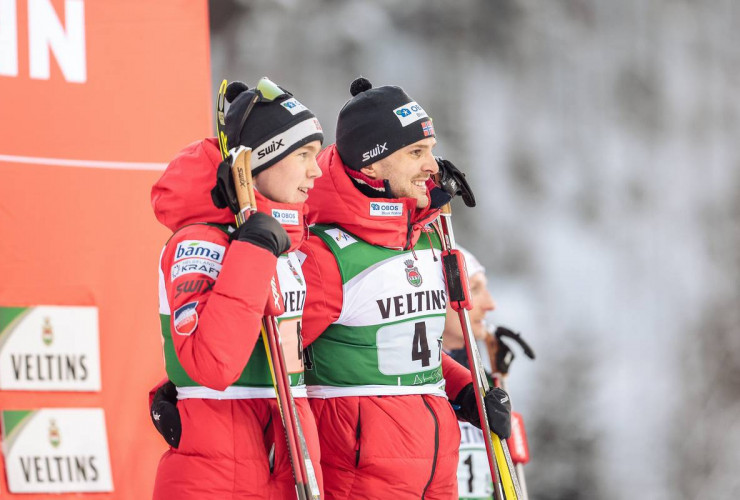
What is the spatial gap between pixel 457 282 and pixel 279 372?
2.38 feet

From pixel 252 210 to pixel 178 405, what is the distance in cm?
43

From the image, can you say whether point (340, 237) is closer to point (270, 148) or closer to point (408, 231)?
point (408, 231)

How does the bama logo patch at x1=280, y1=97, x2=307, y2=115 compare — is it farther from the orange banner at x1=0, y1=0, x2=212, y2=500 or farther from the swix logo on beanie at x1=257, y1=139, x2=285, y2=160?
the orange banner at x1=0, y1=0, x2=212, y2=500

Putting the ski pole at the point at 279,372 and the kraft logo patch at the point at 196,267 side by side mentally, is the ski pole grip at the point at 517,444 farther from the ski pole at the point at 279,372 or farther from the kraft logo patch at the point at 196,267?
the kraft logo patch at the point at 196,267

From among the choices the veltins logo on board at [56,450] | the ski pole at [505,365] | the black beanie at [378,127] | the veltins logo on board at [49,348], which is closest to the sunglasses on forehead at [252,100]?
the black beanie at [378,127]

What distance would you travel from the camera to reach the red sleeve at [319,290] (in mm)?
2375

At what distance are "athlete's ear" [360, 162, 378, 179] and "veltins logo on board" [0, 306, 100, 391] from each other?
A: 3.60ft

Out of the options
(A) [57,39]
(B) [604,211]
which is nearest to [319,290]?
(A) [57,39]

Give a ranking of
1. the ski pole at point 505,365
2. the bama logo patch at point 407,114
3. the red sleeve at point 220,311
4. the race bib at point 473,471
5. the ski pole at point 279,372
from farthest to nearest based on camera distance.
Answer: the ski pole at point 505,365
the race bib at point 473,471
the bama logo patch at point 407,114
the ski pole at point 279,372
the red sleeve at point 220,311

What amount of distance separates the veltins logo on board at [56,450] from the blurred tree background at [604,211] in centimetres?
207

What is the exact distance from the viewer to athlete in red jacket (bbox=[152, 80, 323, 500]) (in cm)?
188

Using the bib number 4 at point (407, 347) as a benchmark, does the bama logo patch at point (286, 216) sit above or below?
above

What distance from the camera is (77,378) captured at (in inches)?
123

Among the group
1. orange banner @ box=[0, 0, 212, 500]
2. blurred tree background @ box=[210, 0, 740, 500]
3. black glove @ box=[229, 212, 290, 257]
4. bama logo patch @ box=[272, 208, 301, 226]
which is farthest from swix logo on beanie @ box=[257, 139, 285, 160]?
blurred tree background @ box=[210, 0, 740, 500]
